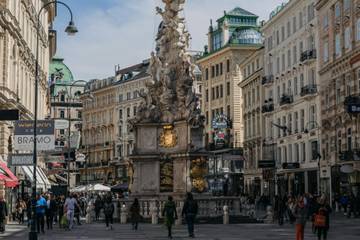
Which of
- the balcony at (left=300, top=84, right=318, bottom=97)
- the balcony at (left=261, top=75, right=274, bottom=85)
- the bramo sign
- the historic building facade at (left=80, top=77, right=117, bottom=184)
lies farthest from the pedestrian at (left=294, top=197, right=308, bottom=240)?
the historic building facade at (left=80, top=77, right=117, bottom=184)

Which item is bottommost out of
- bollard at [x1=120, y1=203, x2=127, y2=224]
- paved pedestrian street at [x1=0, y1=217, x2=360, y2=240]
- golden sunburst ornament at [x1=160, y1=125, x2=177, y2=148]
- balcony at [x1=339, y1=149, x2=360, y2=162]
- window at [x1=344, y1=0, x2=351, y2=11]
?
paved pedestrian street at [x1=0, y1=217, x2=360, y2=240]

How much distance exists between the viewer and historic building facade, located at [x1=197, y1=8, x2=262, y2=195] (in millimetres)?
103000

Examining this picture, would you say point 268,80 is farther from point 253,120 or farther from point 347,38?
point 347,38

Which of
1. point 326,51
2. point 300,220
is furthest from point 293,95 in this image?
point 300,220

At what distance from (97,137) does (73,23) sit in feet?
387

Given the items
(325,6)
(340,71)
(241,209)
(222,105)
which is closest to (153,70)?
(241,209)

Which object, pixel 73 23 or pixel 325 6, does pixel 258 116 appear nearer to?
pixel 325 6

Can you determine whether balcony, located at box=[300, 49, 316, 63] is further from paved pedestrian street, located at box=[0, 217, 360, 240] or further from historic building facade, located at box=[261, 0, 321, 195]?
paved pedestrian street, located at box=[0, 217, 360, 240]

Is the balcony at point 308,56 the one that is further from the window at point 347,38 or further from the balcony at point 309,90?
the window at point 347,38

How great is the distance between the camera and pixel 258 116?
304 ft

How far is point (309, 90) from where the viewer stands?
72.8m

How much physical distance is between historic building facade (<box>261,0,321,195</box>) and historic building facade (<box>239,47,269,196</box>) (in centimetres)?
262

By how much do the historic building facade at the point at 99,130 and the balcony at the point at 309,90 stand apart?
6777cm

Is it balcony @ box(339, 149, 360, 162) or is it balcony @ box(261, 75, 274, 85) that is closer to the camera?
balcony @ box(339, 149, 360, 162)
